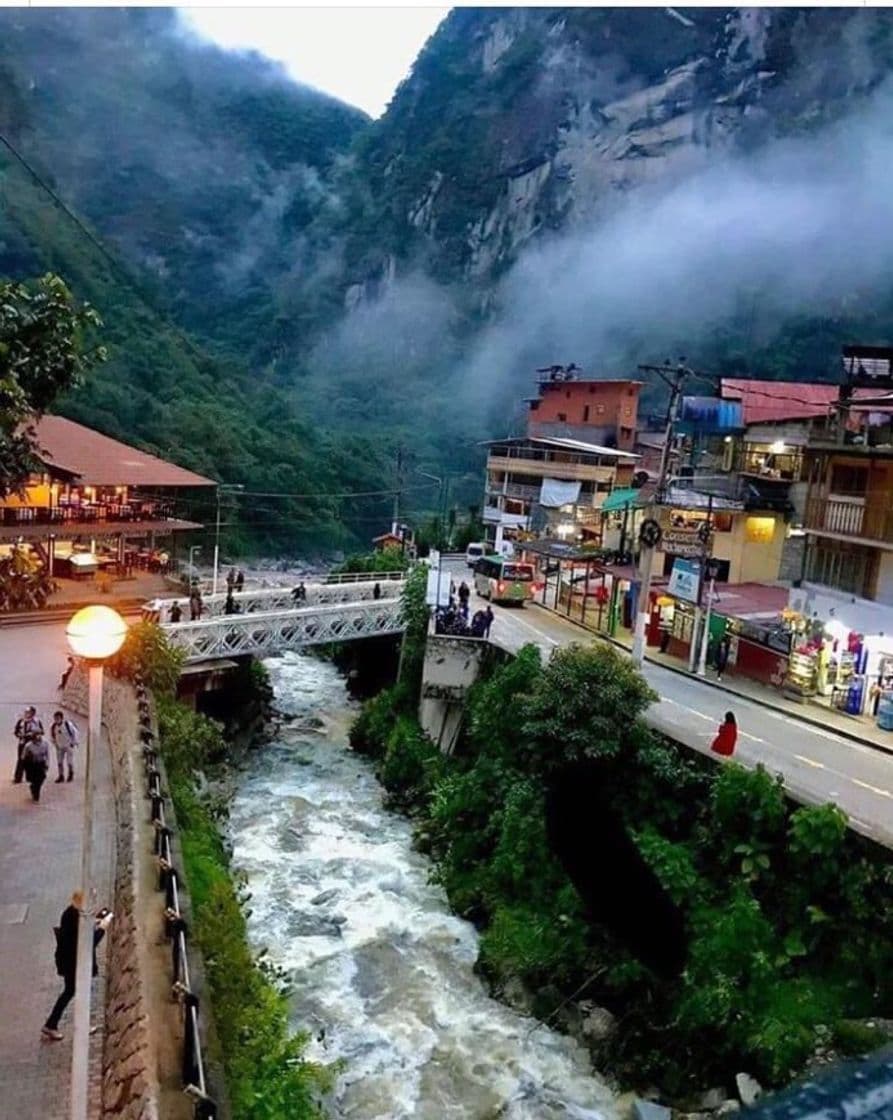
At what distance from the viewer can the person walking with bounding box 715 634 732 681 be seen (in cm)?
2644

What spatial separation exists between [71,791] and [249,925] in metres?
5.22

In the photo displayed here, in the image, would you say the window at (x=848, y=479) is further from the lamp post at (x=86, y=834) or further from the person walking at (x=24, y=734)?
the lamp post at (x=86, y=834)

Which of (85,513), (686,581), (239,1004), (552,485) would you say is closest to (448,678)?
(686,581)

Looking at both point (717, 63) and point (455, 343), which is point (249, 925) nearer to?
point (455, 343)

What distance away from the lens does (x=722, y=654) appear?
26578 millimetres

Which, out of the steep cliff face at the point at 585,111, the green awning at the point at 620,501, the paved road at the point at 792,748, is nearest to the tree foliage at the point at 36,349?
the paved road at the point at 792,748

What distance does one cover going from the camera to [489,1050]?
50.3 feet

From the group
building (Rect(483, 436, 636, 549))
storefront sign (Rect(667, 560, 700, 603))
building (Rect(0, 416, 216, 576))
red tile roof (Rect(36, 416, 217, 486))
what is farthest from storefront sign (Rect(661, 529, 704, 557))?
building (Rect(0, 416, 216, 576))

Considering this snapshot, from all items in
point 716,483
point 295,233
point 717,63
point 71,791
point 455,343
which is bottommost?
point 71,791

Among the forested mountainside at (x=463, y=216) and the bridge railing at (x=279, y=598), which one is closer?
the bridge railing at (x=279, y=598)

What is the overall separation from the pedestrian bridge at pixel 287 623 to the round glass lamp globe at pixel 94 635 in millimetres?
18548

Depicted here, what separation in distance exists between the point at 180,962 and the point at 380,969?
388 inches

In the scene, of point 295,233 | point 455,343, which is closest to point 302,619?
point 455,343

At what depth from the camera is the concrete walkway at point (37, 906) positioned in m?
8.55
